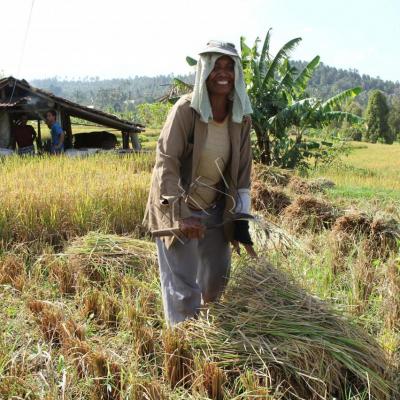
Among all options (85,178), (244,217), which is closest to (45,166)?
(85,178)

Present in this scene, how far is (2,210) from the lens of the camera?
14.8 feet

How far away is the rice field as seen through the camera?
7.10 feet

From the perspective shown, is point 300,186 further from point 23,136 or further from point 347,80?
point 347,80

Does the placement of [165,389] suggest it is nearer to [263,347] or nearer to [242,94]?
[263,347]

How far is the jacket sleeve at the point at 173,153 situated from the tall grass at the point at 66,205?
216cm

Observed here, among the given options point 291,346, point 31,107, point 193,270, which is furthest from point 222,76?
point 31,107

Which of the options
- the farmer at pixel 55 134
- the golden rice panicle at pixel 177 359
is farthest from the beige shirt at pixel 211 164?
the farmer at pixel 55 134

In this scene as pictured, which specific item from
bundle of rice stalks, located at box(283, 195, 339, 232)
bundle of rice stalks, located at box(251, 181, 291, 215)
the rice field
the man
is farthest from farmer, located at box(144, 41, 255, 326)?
the man

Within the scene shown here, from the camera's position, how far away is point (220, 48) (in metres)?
2.35

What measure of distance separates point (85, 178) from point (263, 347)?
394 centimetres

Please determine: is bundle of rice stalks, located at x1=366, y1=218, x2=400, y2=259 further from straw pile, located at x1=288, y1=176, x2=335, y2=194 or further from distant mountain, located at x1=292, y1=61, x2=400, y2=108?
distant mountain, located at x1=292, y1=61, x2=400, y2=108

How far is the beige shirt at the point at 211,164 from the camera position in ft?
8.28

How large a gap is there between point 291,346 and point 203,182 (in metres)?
0.96

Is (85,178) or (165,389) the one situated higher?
(85,178)
